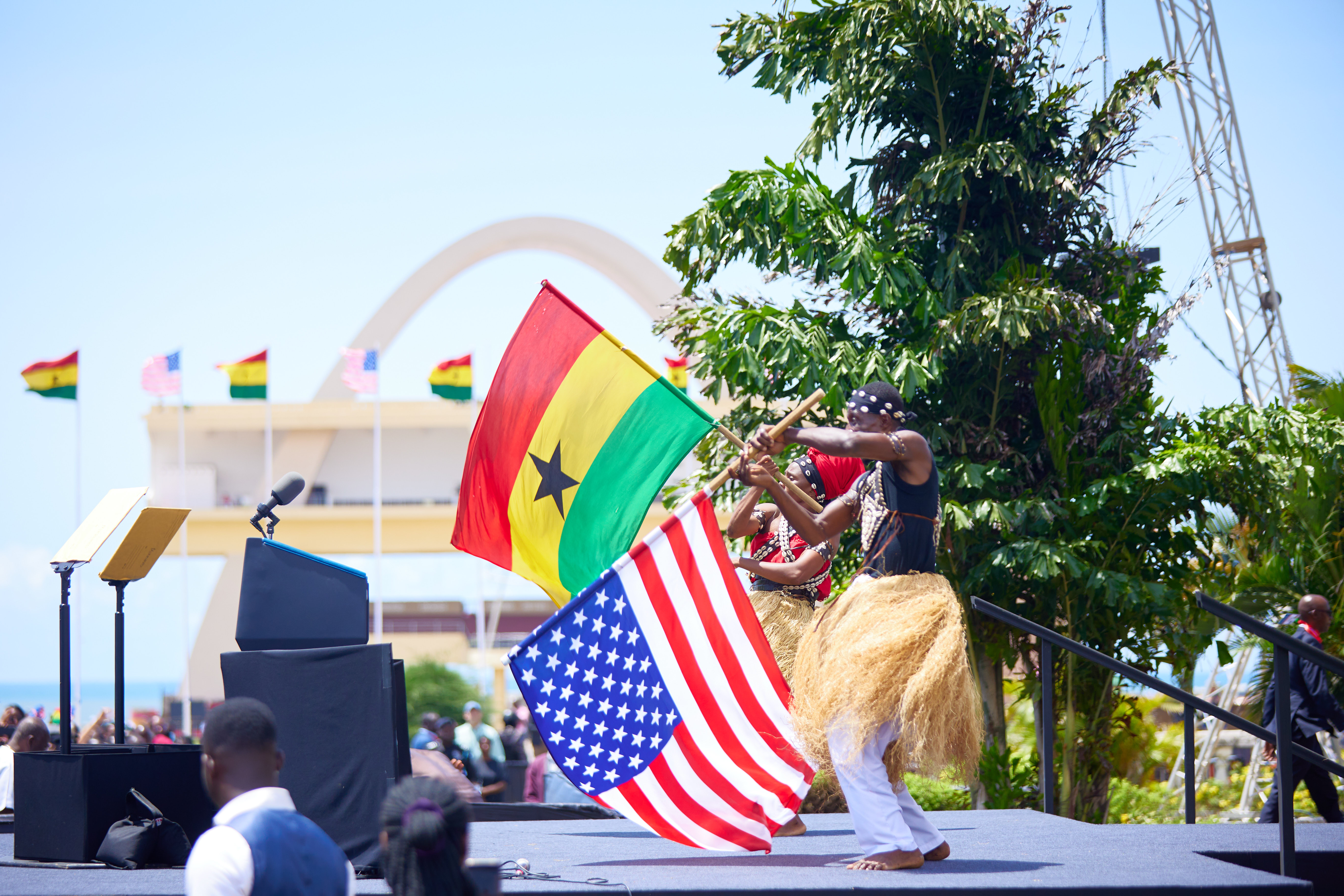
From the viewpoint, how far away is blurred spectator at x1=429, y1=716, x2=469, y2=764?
1135 centimetres

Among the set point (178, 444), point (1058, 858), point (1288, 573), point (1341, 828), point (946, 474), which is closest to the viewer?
point (1058, 858)

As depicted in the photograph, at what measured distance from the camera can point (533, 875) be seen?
16.3ft

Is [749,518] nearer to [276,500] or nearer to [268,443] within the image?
[276,500]

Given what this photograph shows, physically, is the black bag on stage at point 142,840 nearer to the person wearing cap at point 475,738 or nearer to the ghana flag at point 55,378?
the person wearing cap at point 475,738

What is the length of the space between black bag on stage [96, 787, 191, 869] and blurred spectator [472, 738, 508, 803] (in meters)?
6.18

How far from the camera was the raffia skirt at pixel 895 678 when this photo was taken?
4953 mm

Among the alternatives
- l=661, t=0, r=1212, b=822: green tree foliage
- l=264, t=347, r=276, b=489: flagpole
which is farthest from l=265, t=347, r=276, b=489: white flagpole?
l=661, t=0, r=1212, b=822: green tree foliage

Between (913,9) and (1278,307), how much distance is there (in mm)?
10348

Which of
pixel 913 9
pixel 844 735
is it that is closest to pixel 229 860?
pixel 844 735

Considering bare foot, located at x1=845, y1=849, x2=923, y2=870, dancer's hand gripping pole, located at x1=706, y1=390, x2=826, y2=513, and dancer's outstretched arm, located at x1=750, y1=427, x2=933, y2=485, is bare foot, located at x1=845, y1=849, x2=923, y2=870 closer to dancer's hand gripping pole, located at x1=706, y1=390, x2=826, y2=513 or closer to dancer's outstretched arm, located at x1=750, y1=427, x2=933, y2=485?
dancer's outstretched arm, located at x1=750, y1=427, x2=933, y2=485

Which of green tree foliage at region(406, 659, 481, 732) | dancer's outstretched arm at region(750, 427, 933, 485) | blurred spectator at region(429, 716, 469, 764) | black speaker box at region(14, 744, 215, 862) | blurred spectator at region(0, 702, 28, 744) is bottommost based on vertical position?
green tree foliage at region(406, 659, 481, 732)

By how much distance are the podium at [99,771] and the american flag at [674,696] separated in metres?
1.70

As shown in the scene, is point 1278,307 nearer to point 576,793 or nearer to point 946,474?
point 946,474

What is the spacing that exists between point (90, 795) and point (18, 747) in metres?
3.39
